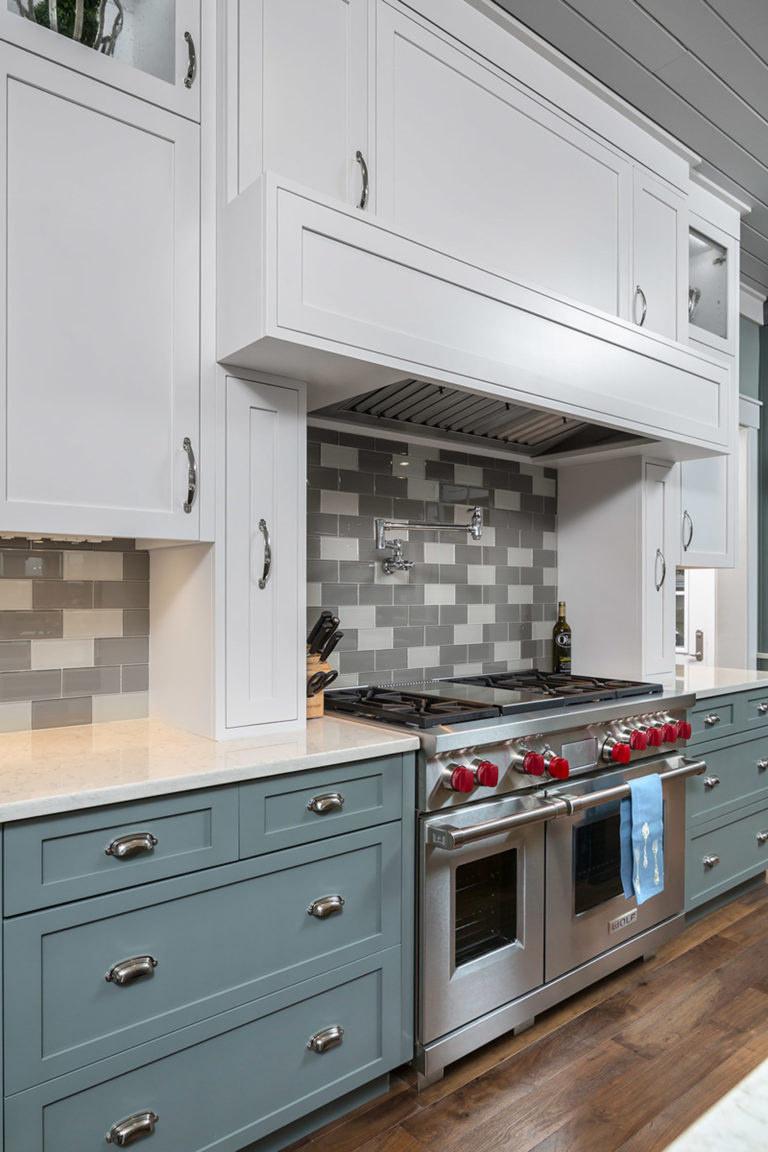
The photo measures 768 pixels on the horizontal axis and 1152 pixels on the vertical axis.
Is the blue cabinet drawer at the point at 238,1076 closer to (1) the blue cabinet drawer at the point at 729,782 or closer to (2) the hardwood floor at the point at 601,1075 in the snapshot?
(2) the hardwood floor at the point at 601,1075

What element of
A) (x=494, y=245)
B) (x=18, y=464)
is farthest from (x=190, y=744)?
(x=494, y=245)

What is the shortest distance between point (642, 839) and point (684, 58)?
264cm

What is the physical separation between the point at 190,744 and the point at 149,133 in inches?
54.8

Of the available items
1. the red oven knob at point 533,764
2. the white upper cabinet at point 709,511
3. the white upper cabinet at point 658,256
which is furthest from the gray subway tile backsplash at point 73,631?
the white upper cabinet at point 709,511

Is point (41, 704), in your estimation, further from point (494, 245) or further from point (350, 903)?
point (494, 245)

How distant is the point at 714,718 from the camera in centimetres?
290

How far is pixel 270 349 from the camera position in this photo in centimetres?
172

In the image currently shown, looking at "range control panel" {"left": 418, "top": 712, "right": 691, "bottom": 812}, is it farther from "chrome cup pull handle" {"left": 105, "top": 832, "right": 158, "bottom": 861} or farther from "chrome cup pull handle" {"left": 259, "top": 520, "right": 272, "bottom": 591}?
"chrome cup pull handle" {"left": 105, "top": 832, "right": 158, "bottom": 861}

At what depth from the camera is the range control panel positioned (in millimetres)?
1897

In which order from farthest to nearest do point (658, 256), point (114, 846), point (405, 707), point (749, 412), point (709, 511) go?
point (749, 412) → point (709, 511) → point (658, 256) → point (405, 707) → point (114, 846)

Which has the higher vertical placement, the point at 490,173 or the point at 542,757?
the point at 490,173

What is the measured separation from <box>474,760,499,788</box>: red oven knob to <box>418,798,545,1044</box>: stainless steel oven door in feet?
0.33

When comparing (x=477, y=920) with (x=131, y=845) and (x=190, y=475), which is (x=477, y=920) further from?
(x=190, y=475)

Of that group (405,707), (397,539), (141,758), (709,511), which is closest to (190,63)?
(397,539)
